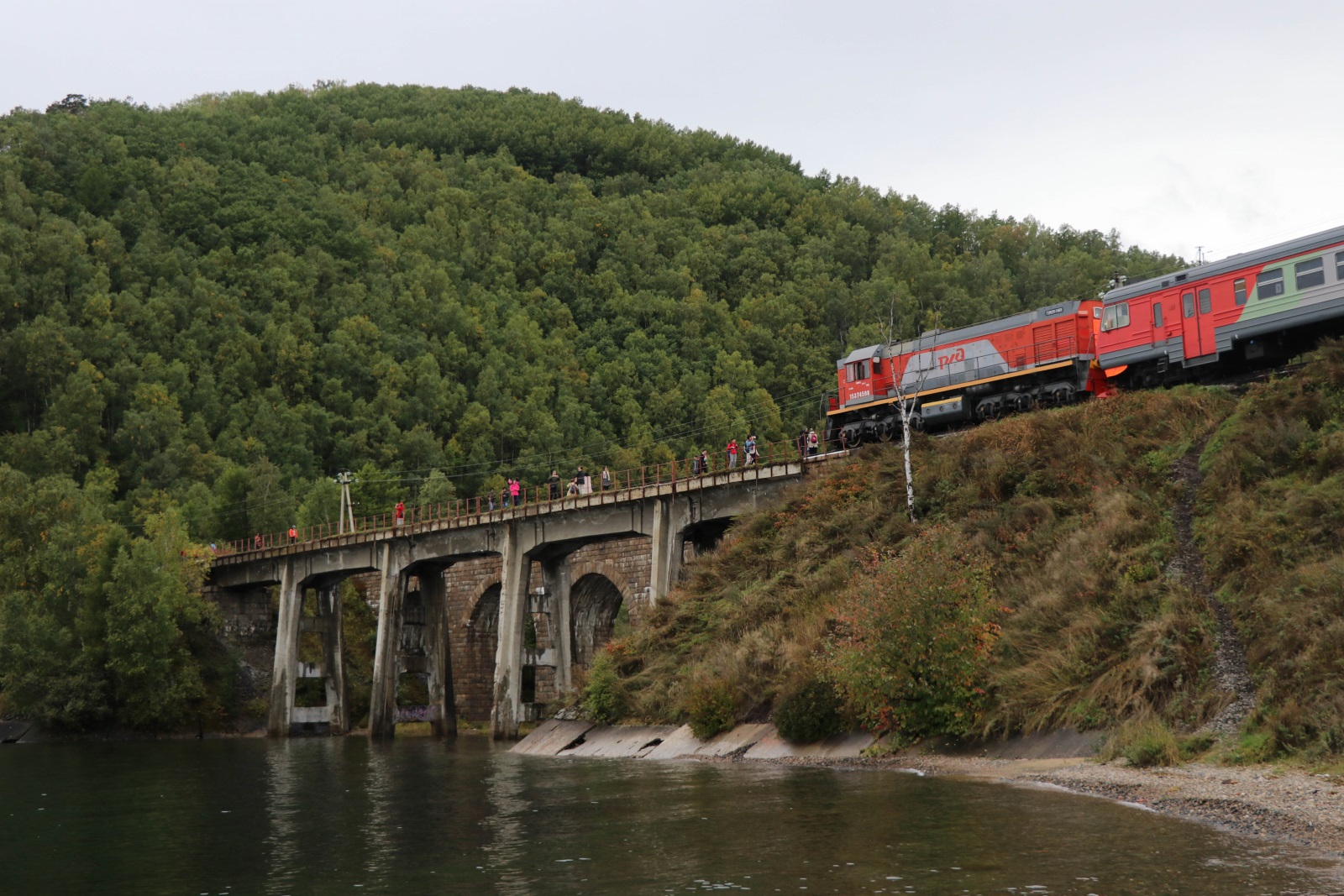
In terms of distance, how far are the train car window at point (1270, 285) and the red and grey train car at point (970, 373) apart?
21.0 feet

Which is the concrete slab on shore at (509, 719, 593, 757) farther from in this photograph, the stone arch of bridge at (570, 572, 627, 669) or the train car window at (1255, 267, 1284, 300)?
the train car window at (1255, 267, 1284, 300)

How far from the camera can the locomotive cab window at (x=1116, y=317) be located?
137 feet

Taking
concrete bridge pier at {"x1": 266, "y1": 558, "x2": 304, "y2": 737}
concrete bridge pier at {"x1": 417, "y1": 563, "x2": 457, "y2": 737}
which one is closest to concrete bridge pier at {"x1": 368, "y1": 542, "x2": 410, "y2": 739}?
concrete bridge pier at {"x1": 417, "y1": 563, "x2": 457, "y2": 737}

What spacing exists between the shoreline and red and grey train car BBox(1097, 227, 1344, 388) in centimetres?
1780

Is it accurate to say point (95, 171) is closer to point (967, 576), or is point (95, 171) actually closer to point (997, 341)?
point (997, 341)

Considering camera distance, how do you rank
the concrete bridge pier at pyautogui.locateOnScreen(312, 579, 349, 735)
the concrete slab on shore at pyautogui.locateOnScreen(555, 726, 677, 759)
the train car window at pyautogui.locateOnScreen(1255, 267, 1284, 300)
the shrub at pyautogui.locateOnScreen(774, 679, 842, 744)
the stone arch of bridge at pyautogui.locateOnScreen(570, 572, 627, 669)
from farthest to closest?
the concrete bridge pier at pyautogui.locateOnScreen(312, 579, 349, 735) < the stone arch of bridge at pyautogui.locateOnScreen(570, 572, 627, 669) < the concrete slab on shore at pyautogui.locateOnScreen(555, 726, 677, 759) < the train car window at pyautogui.locateOnScreen(1255, 267, 1284, 300) < the shrub at pyautogui.locateOnScreen(774, 679, 842, 744)

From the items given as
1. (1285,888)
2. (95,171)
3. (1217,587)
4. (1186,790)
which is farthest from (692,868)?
(95,171)

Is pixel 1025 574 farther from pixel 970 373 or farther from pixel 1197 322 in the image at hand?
pixel 970 373

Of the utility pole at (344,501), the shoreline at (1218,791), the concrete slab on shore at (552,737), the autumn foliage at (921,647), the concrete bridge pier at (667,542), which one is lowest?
the concrete slab on shore at (552,737)

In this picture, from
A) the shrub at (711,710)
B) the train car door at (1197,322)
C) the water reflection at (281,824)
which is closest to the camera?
the water reflection at (281,824)

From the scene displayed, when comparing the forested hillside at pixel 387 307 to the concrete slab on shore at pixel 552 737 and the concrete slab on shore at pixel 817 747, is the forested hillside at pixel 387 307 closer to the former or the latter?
the concrete slab on shore at pixel 552 737

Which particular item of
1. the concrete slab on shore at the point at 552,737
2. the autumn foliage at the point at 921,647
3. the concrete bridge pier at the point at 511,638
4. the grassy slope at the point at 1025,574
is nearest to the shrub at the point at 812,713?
the grassy slope at the point at 1025,574

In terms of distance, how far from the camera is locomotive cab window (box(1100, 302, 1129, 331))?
41.8 metres

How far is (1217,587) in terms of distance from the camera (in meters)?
28.8
